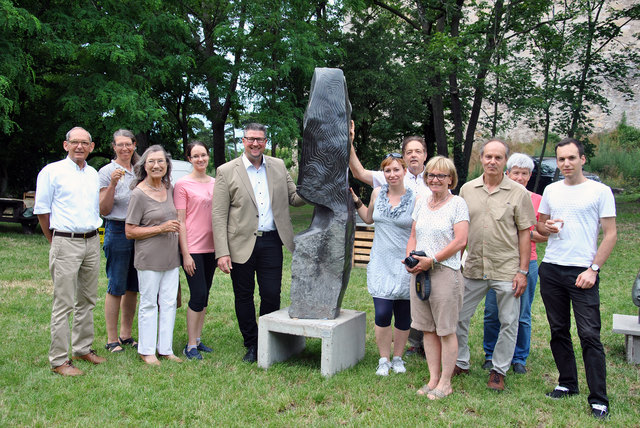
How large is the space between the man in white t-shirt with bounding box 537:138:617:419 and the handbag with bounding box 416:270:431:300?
795mm

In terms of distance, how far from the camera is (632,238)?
36.5 ft

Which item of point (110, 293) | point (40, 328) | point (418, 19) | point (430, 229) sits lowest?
point (40, 328)

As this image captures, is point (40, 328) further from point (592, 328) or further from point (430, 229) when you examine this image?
point (592, 328)

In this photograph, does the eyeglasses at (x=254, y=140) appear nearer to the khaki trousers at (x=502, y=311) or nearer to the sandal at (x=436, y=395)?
the khaki trousers at (x=502, y=311)

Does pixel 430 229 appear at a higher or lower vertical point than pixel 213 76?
lower

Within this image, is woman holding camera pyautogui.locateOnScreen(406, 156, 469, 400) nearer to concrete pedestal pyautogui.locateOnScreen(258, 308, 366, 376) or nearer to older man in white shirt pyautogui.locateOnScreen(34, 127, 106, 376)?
concrete pedestal pyautogui.locateOnScreen(258, 308, 366, 376)

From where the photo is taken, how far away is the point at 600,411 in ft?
11.1

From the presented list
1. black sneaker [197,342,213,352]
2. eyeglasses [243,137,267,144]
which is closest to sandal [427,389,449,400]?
black sneaker [197,342,213,352]

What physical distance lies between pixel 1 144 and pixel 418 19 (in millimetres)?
12742

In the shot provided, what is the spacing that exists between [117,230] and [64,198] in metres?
0.61

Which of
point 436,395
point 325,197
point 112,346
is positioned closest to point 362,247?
point 325,197

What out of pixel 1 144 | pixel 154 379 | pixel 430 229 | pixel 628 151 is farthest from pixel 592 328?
pixel 628 151

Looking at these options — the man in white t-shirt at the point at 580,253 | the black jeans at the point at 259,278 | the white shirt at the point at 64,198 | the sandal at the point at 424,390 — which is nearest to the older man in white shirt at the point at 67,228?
the white shirt at the point at 64,198

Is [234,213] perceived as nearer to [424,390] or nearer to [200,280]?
[200,280]
